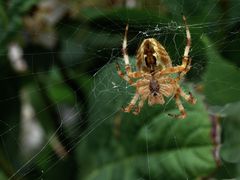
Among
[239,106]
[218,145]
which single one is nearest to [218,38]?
[239,106]

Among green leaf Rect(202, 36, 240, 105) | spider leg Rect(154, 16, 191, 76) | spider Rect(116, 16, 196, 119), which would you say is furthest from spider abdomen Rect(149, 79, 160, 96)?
green leaf Rect(202, 36, 240, 105)

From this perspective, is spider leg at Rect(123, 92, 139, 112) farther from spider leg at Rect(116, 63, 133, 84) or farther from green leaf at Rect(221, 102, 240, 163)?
green leaf at Rect(221, 102, 240, 163)

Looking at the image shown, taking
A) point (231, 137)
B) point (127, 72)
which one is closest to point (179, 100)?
point (127, 72)

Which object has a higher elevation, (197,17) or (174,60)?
(197,17)

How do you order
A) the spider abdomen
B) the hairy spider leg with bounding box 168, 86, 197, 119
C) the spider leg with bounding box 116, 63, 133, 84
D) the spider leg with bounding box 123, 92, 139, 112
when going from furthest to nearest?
the spider abdomen → the spider leg with bounding box 116, 63, 133, 84 → the spider leg with bounding box 123, 92, 139, 112 → the hairy spider leg with bounding box 168, 86, 197, 119

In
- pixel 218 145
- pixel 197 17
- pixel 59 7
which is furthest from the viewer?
pixel 59 7

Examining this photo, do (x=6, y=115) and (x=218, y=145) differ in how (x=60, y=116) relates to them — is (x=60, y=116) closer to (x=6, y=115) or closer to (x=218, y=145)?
(x=6, y=115)

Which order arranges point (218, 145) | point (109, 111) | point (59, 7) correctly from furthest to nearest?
point (59, 7) → point (109, 111) → point (218, 145)
